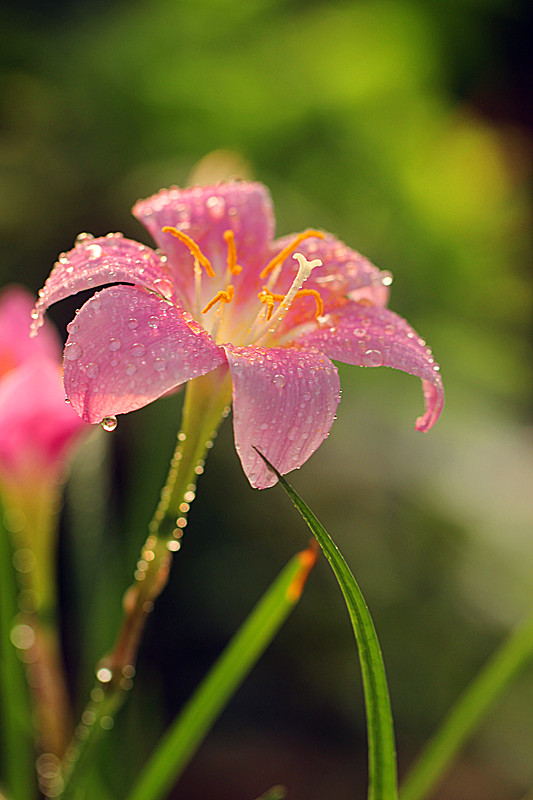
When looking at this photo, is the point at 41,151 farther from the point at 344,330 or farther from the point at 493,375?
the point at 344,330

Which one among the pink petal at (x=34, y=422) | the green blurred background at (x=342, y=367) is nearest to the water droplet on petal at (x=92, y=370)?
the pink petal at (x=34, y=422)

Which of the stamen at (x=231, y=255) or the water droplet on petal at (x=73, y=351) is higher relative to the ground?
the stamen at (x=231, y=255)

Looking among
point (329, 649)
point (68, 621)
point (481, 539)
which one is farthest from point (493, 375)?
point (68, 621)

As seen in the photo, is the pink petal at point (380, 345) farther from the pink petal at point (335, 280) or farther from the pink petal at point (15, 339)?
the pink petal at point (15, 339)

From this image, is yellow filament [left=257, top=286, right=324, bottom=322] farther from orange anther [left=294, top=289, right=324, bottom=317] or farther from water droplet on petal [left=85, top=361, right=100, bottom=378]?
water droplet on petal [left=85, top=361, right=100, bottom=378]

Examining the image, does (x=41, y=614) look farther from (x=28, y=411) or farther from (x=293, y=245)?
(x=293, y=245)

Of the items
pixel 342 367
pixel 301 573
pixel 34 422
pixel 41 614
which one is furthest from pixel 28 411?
pixel 342 367
